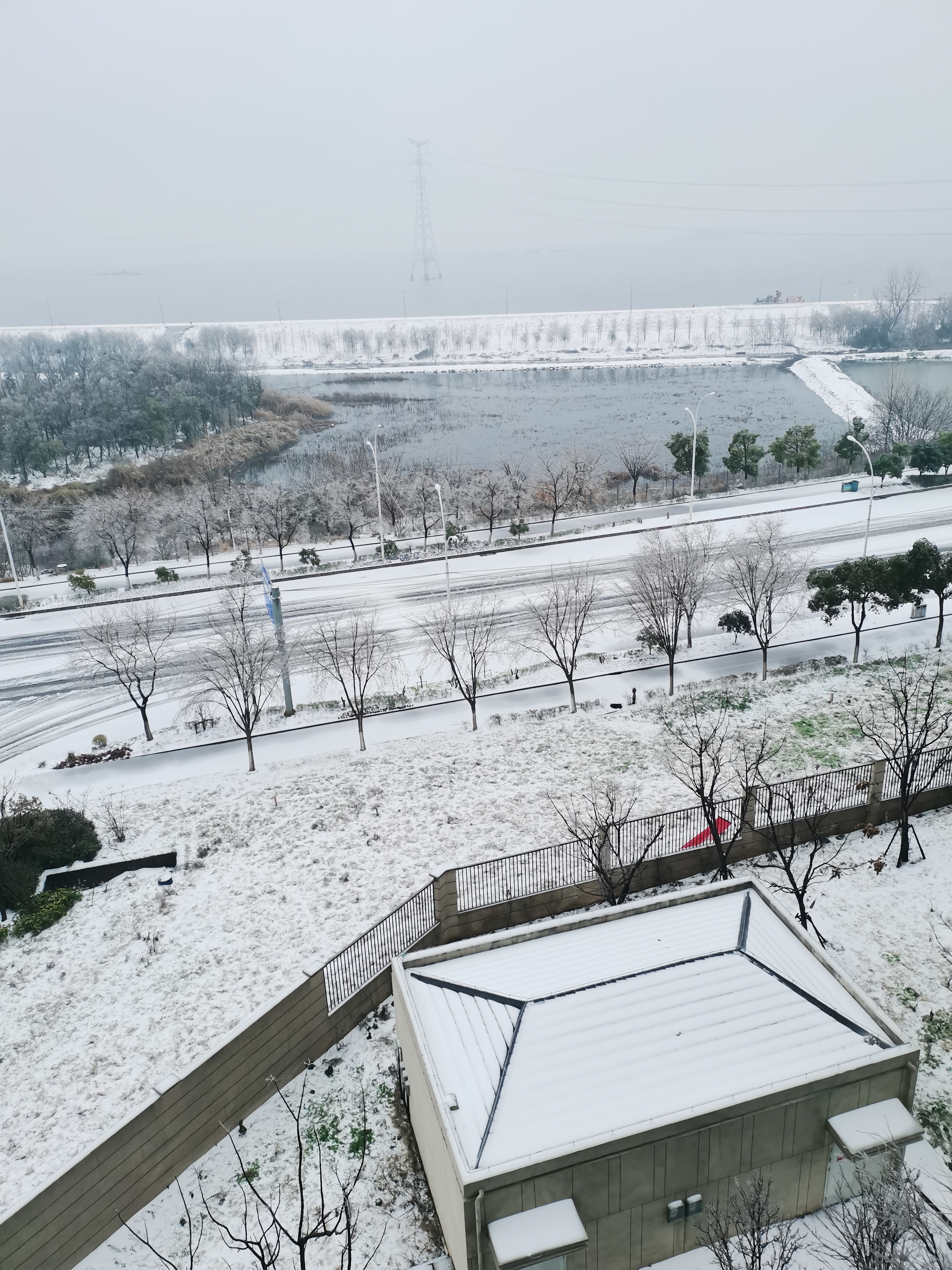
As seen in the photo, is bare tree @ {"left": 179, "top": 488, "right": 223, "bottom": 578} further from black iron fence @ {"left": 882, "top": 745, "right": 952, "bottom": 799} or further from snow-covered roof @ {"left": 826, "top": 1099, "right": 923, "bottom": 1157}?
snow-covered roof @ {"left": 826, "top": 1099, "right": 923, "bottom": 1157}

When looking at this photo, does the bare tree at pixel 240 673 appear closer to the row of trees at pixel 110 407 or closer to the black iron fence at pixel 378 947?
the black iron fence at pixel 378 947

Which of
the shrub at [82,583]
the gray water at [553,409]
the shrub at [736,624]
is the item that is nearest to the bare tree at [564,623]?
the shrub at [736,624]

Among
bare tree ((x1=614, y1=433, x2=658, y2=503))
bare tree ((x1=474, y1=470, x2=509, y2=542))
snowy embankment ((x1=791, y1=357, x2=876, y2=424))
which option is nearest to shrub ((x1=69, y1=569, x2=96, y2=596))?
bare tree ((x1=474, y1=470, x2=509, y2=542))

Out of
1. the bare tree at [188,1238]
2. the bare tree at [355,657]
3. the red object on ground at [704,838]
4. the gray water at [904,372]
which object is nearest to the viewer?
the bare tree at [188,1238]

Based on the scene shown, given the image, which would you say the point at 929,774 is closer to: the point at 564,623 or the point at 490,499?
the point at 564,623

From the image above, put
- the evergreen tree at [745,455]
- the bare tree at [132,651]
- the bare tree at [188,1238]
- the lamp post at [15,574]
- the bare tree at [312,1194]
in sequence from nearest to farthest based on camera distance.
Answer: the bare tree at [188,1238], the bare tree at [312,1194], the bare tree at [132,651], the lamp post at [15,574], the evergreen tree at [745,455]
